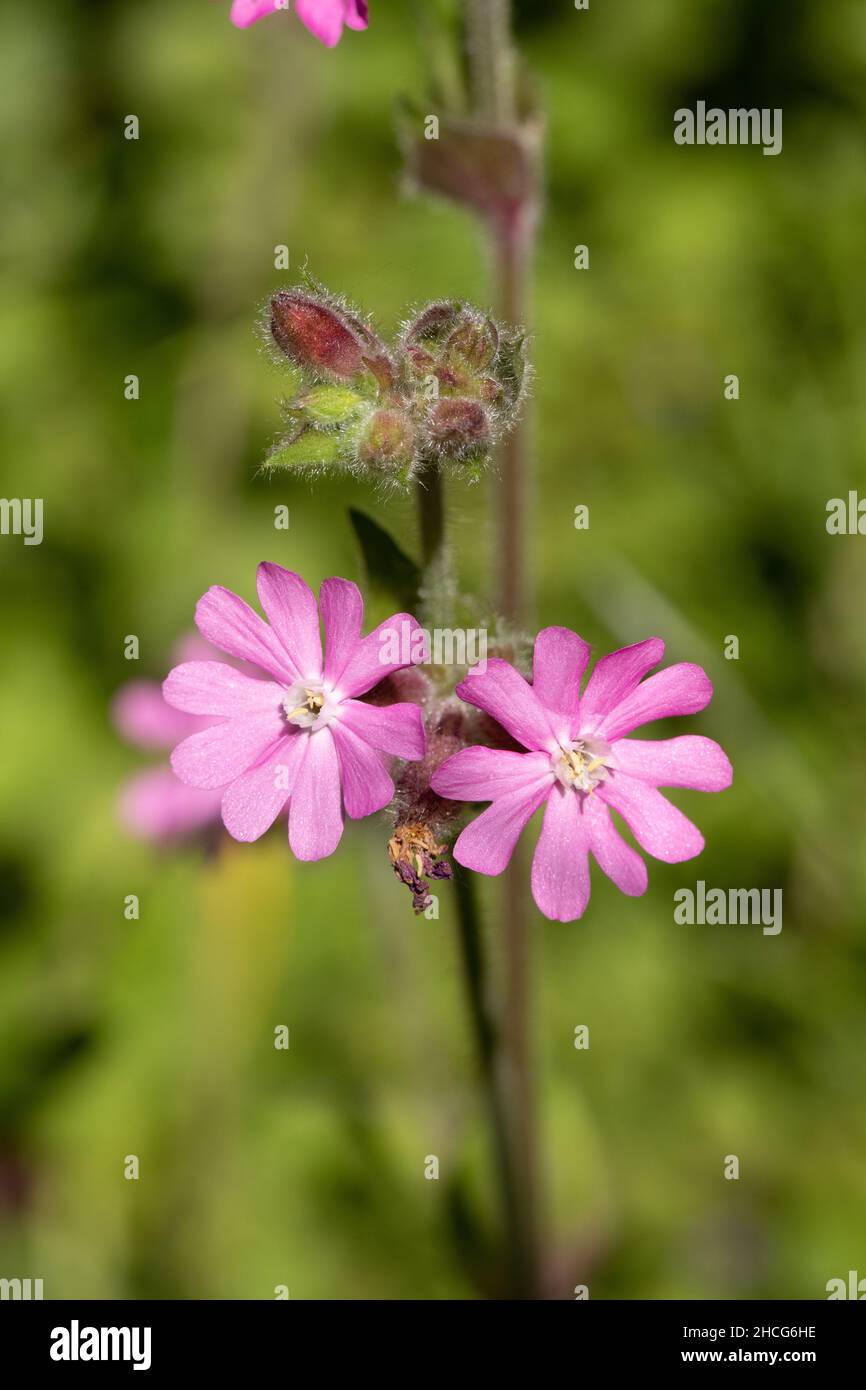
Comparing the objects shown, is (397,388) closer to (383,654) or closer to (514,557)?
(383,654)

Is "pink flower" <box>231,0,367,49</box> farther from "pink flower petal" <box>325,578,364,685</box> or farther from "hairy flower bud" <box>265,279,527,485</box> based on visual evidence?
"pink flower petal" <box>325,578,364,685</box>

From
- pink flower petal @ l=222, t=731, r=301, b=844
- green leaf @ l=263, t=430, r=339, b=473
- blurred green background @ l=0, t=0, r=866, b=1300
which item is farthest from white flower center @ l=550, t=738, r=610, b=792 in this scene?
blurred green background @ l=0, t=0, r=866, b=1300

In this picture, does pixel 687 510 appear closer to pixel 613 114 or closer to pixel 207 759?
pixel 613 114

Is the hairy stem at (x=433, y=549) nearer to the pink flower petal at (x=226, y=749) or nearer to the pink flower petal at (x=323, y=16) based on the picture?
the pink flower petal at (x=226, y=749)

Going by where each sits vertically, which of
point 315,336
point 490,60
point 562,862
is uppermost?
point 490,60

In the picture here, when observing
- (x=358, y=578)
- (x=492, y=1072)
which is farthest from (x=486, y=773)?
(x=358, y=578)

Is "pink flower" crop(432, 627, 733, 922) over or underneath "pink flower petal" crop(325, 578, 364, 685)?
underneath
